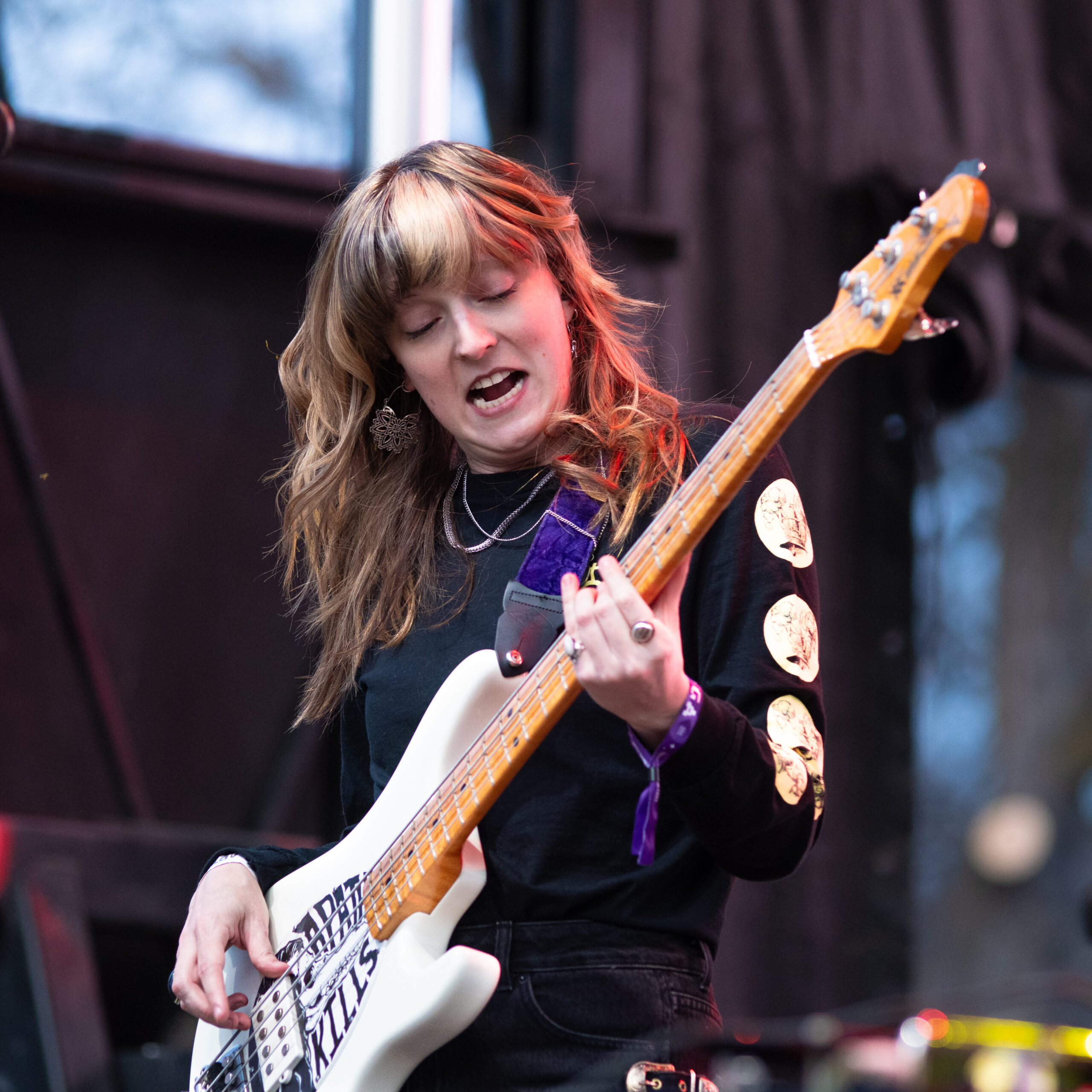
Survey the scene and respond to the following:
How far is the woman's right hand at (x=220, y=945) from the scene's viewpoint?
54.9 inches

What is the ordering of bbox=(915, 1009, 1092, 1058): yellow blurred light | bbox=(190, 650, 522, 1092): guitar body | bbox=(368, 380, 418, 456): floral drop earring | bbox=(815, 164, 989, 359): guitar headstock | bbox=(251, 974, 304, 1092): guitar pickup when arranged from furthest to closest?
bbox=(368, 380, 418, 456): floral drop earring < bbox=(251, 974, 304, 1092): guitar pickup < bbox=(190, 650, 522, 1092): guitar body < bbox=(815, 164, 989, 359): guitar headstock < bbox=(915, 1009, 1092, 1058): yellow blurred light

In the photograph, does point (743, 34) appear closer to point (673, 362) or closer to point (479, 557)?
point (673, 362)

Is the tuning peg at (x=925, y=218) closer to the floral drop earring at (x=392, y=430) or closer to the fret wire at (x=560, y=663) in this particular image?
the fret wire at (x=560, y=663)

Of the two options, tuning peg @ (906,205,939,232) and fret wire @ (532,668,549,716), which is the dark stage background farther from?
tuning peg @ (906,205,939,232)

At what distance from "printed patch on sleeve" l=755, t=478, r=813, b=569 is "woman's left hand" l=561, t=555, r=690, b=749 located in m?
0.21

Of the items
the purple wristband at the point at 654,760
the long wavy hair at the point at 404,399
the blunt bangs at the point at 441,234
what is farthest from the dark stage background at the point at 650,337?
the purple wristband at the point at 654,760

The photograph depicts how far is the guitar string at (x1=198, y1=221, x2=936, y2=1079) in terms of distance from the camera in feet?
3.60

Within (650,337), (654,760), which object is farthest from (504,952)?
(650,337)

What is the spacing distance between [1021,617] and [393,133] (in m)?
2.62

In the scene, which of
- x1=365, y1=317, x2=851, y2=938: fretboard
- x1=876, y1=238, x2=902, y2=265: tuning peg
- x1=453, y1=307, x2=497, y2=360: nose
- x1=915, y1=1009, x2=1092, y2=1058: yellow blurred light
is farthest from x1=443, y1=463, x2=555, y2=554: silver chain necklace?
A: x1=915, y1=1009, x2=1092, y2=1058: yellow blurred light

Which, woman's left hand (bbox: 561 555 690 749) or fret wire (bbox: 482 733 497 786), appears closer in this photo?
woman's left hand (bbox: 561 555 690 749)

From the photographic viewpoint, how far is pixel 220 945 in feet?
4.65

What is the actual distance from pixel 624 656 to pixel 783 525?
30cm

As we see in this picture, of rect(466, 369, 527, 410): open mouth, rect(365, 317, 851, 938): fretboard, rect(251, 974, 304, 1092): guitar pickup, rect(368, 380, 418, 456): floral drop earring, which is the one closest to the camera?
rect(365, 317, 851, 938): fretboard
